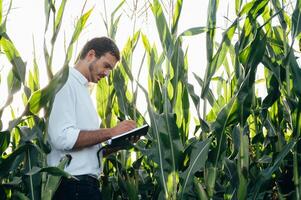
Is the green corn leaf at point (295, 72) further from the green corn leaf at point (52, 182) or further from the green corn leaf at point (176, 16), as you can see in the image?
the green corn leaf at point (52, 182)

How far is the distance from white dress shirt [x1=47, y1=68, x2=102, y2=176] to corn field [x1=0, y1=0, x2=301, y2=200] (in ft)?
0.17

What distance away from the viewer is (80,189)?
2.26m

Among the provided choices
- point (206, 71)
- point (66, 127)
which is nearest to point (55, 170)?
point (66, 127)

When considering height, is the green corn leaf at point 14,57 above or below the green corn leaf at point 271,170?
above

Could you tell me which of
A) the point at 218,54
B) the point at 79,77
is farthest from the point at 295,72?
the point at 79,77

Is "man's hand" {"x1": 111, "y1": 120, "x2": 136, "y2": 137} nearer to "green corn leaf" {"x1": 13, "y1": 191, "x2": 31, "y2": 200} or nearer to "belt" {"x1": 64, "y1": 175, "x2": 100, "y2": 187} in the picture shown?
"belt" {"x1": 64, "y1": 175, "x2": 100, "y2": 187}

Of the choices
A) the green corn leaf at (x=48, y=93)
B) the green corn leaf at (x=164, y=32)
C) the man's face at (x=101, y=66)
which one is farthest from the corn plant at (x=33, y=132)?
the green corn leaf at (x=164, y=32)

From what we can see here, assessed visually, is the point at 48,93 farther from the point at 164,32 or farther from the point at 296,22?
the point at 296,22

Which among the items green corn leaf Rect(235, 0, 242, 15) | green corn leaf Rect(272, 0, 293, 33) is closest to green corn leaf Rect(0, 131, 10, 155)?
green corn leaf Rect(235, 0, 242, 15)

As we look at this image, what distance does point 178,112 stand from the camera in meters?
2.49

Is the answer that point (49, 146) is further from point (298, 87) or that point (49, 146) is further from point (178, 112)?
point (298, 87)

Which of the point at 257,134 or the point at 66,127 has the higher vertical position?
the point at 66,127

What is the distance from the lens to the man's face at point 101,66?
2.37 meters

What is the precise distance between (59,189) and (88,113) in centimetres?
32
